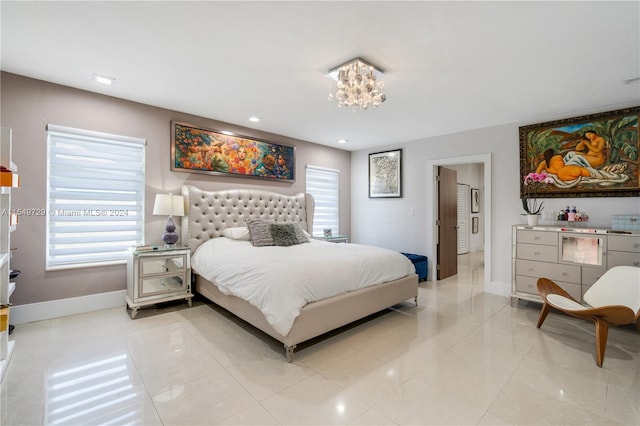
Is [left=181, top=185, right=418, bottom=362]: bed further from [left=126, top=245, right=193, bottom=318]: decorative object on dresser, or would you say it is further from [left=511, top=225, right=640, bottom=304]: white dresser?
[left=511, top=225, right=640, bottom=304]: white dresser

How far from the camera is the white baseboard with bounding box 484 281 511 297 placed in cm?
416

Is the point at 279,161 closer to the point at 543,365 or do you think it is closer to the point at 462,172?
the point at 543,365

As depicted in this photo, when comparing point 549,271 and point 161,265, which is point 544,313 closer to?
point 549,271

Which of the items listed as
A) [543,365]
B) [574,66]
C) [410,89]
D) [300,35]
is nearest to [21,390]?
[300,35]

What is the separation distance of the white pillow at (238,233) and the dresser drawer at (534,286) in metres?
3.63

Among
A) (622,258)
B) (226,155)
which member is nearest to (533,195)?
(622,258)

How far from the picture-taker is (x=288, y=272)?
2.41 m

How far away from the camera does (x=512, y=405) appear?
5.96ft

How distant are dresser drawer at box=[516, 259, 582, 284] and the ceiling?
76.6 inches

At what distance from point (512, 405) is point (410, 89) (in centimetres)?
286

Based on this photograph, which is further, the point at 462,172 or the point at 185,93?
the point at 462,172

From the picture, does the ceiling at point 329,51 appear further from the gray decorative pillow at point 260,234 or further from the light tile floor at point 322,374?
the light tile floor at point 322,374

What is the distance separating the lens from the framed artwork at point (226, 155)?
3.90m

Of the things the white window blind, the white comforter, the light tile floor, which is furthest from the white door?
the white window blind
